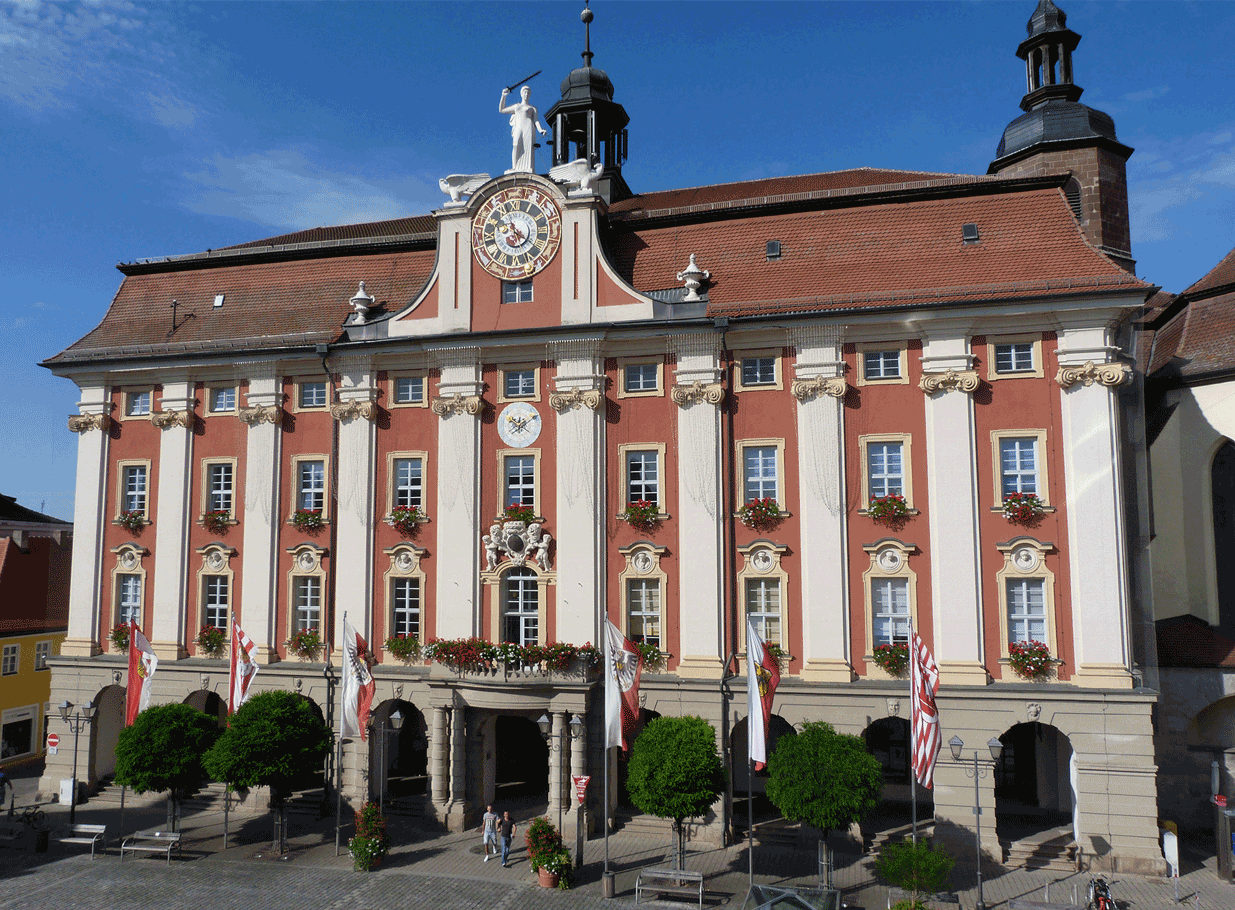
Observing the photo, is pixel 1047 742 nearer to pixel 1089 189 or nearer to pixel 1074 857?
pixel 1074 857

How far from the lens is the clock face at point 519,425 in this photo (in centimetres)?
2925

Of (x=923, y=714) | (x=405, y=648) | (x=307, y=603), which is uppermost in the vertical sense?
(x=307, y=603)

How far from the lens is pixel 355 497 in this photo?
1190 inches

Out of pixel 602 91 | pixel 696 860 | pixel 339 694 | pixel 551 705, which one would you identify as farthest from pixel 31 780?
pixel 602 91

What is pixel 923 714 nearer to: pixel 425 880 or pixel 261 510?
pixel 425 880

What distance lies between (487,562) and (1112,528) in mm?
18056

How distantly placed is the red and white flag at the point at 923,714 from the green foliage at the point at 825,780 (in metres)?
1.41

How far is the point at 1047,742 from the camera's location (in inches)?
1152

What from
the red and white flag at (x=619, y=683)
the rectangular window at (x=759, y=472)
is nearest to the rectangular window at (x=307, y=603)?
the red and white flag at (x=619, y=683)

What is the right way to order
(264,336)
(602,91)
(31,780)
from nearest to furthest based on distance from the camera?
(264,336) < (31,780) < (602,91)

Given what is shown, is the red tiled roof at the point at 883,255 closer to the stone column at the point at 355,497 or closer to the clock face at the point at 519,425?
the clock face at the point at 519,425

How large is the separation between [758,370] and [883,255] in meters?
5.20

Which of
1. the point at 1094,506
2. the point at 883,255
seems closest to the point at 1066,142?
the point at 883,255

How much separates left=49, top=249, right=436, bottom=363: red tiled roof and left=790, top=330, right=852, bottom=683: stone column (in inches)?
543
